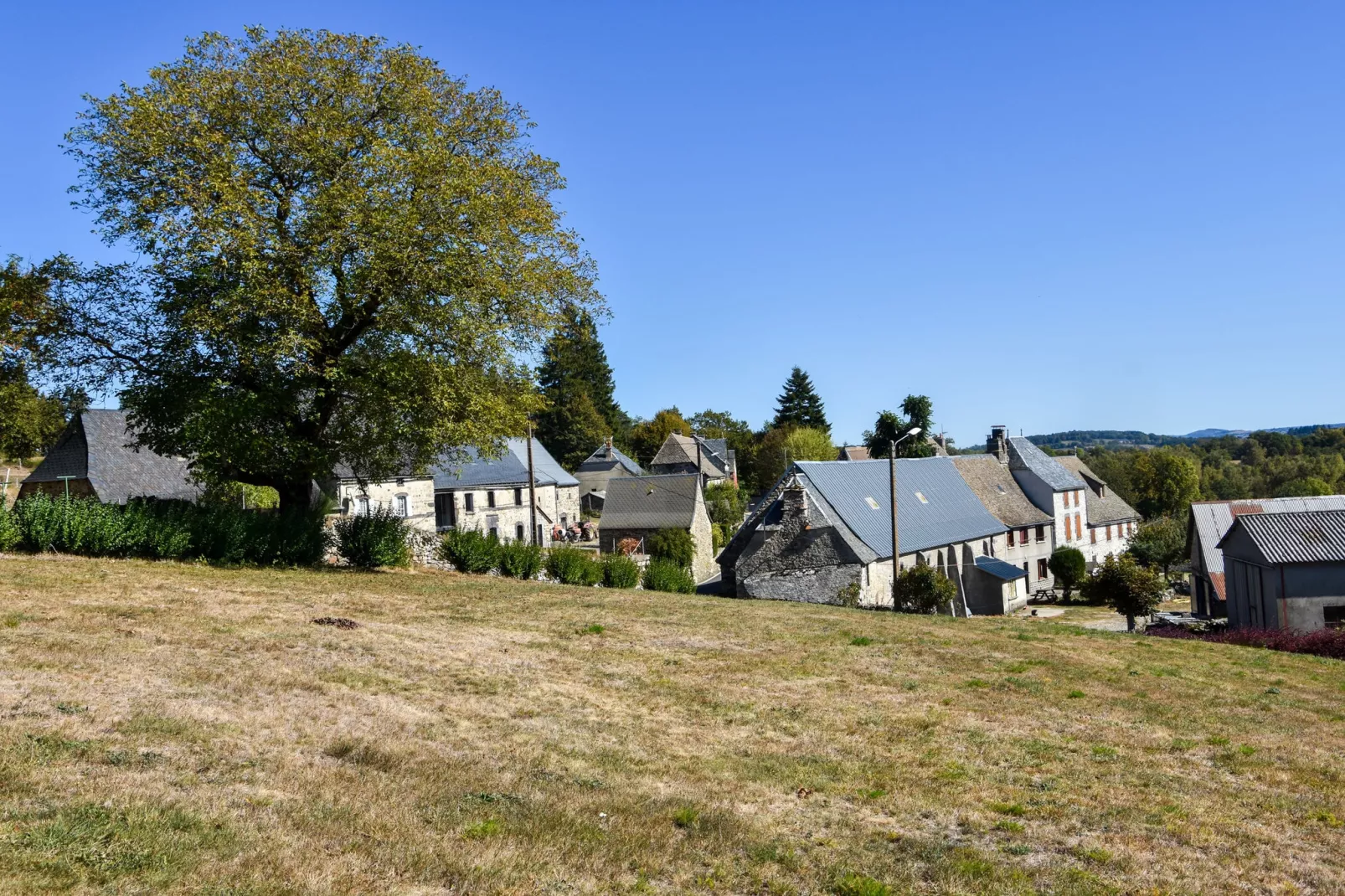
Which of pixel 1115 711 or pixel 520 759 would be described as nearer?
pixel 520 759

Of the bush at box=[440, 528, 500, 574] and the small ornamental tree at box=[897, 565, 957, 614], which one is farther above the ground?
the bush at box=[440, 528, 500, 574]

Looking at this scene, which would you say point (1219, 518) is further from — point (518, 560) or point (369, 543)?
point (369, 543)

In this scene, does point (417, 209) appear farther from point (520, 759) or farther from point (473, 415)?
point (520, 759)

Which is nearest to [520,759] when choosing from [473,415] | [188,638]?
[188,638]

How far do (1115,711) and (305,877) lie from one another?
12.1m

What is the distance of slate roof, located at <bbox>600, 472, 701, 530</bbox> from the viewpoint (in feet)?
173

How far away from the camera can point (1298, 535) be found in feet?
111

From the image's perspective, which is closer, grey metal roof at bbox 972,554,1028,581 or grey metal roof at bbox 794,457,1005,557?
grey metal roof at bbox 794,457,1005,557

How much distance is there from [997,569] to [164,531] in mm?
34994

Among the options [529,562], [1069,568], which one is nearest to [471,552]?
[529,562]

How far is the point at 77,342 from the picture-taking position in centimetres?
2150

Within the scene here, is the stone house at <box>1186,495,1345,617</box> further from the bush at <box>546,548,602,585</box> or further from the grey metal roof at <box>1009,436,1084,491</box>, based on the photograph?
the bush at <box>546,548,602,585</box>

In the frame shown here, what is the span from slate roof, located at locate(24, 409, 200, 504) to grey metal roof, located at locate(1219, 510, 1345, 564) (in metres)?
39.2

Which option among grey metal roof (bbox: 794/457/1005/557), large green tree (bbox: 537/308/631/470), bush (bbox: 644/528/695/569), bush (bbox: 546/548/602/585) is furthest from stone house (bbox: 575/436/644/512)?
bush (bbox: 546/548/602/585)
